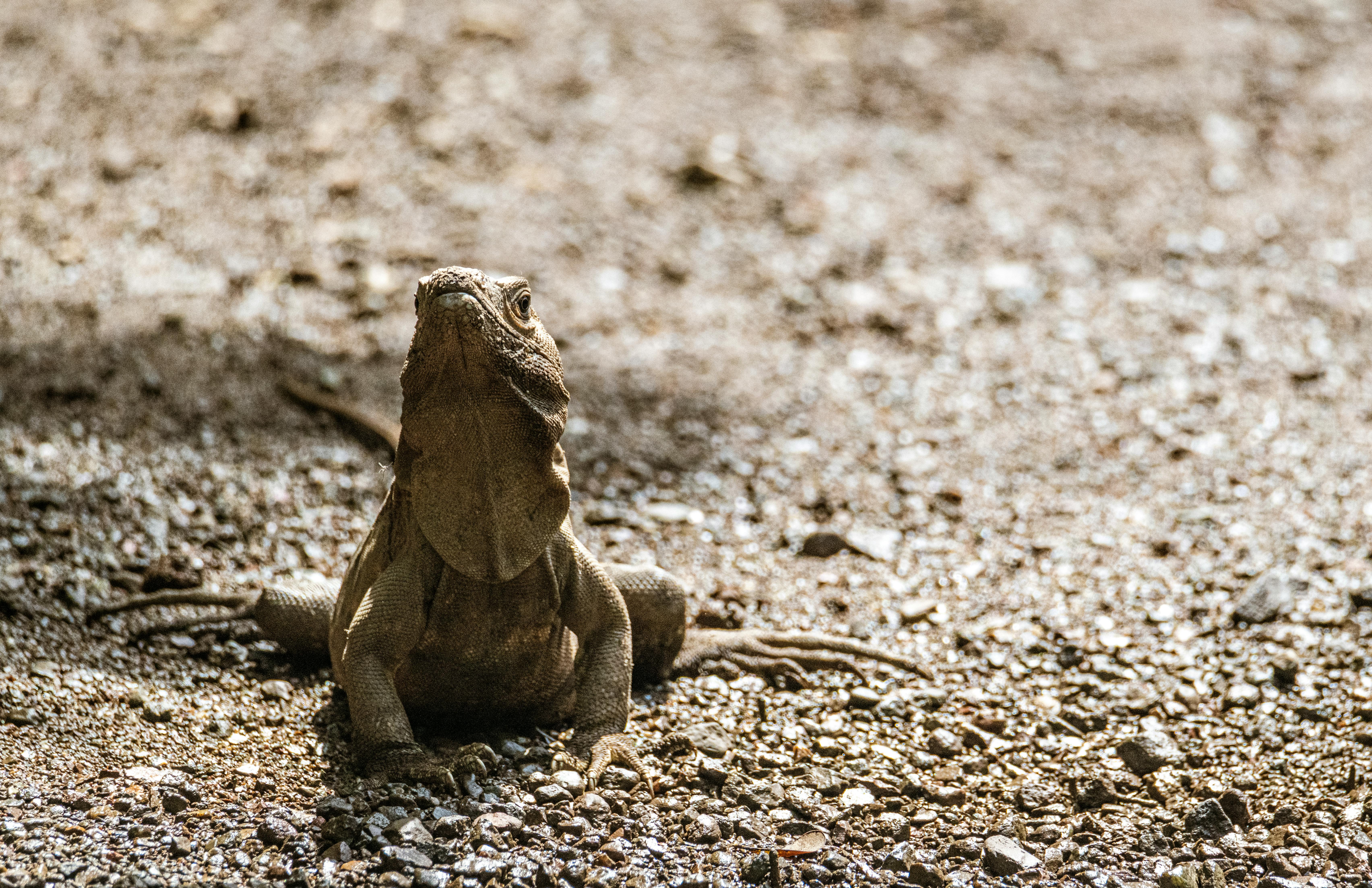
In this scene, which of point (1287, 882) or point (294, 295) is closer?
point (1287, 882)

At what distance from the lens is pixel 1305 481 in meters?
6.56

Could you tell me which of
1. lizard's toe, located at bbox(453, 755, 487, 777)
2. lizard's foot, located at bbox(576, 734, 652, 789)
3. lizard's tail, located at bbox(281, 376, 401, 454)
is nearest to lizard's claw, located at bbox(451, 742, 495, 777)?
lizard's toe, located at bbox(453, 755, 487, 777)

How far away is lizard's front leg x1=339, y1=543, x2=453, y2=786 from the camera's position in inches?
159

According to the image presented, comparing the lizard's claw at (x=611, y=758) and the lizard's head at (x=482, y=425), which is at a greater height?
the lizard's head at (x=482, y=425)

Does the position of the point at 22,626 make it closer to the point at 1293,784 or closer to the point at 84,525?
the point at 84,525

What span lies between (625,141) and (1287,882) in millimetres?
6948

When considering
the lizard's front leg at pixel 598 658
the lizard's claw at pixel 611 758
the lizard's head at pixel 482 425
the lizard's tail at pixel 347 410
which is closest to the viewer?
the lizard's head at pixel 482 425

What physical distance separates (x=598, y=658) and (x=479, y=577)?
51 cm

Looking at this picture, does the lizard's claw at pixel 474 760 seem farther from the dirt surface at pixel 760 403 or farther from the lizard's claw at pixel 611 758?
the lizard's claw at pixel 611 758

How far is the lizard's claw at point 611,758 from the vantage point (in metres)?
4.14

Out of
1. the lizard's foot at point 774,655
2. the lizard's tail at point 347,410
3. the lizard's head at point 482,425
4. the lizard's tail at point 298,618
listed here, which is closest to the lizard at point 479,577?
the lizard's head at point 482,425

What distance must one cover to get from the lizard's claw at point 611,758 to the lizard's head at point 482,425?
59 centimetres

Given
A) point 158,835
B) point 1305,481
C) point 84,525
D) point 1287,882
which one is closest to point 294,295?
point 84,525

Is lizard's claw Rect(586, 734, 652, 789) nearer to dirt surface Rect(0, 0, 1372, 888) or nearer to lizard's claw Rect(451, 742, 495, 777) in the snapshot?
dirt surface Rect(0, 0, 1372, 888)
